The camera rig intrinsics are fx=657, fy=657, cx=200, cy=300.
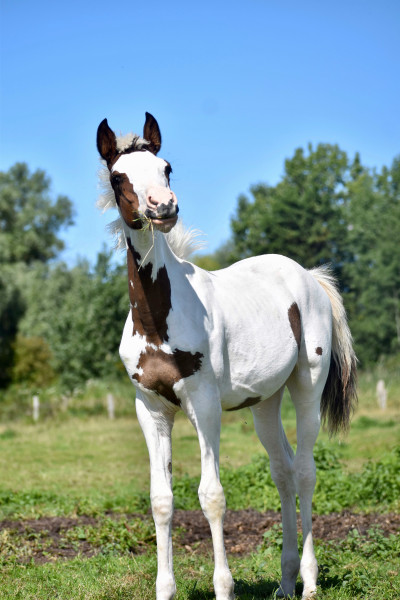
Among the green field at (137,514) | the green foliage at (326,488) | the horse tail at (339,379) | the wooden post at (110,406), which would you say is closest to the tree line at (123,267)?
the wooden post at (110,406)

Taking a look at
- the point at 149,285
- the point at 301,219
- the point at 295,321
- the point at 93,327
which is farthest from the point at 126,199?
the point at 301,219

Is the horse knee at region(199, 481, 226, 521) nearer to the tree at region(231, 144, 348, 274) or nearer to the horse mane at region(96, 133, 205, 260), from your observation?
the horse mane at region(96, 133, 205, 260)

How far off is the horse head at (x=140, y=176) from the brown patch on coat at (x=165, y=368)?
31.0 inches

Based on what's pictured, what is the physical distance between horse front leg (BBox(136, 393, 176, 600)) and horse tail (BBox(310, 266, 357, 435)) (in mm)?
1794

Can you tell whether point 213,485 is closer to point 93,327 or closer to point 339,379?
point 339,379

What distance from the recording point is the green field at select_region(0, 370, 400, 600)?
4.79 meters

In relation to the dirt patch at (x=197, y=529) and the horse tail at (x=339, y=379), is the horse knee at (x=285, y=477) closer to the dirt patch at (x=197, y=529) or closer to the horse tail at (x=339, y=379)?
the horse tail at (x=339, y=379)

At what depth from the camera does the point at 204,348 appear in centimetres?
405

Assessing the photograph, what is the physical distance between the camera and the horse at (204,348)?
3953 mm

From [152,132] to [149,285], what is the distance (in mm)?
1017

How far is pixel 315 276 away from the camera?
19.1ft

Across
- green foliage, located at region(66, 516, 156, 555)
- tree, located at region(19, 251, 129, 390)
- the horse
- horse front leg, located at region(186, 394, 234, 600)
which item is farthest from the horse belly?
tree, located at region(19, 251, 129, 390)

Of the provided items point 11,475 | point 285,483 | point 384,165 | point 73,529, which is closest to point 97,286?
point 11,475

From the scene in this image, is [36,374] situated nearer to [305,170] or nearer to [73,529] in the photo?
[305,170]
